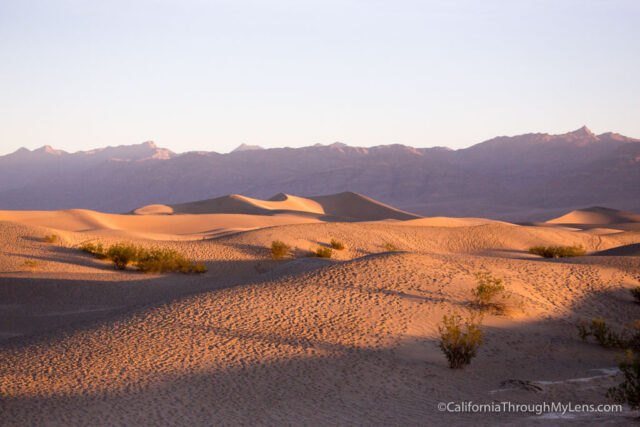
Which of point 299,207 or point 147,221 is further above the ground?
point 299,207

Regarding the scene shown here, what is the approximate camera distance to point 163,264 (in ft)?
58.4

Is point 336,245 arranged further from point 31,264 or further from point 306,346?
point 306,346

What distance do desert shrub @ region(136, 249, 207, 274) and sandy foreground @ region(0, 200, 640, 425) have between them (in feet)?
4.13

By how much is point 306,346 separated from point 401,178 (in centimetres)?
11917

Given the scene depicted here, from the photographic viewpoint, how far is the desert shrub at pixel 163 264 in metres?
17.5

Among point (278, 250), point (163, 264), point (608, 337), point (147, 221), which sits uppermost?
point (147, 221)

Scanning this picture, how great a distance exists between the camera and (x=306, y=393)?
6965mm

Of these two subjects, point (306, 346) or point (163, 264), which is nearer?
point (306, 346)

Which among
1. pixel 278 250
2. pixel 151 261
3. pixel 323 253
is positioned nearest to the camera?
pixel 151 261

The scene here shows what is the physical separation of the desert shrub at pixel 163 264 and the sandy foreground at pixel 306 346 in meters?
1.26

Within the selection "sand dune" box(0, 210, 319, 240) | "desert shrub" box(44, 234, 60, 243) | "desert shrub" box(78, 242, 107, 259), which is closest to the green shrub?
"desert shrub" box(78, 242, 107, 259)

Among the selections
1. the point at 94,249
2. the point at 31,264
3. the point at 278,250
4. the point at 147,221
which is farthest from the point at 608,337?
the point at 147,221

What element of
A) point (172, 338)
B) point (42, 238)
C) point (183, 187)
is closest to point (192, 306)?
point (172, 338)

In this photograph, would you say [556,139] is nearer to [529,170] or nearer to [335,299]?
[529,170]
